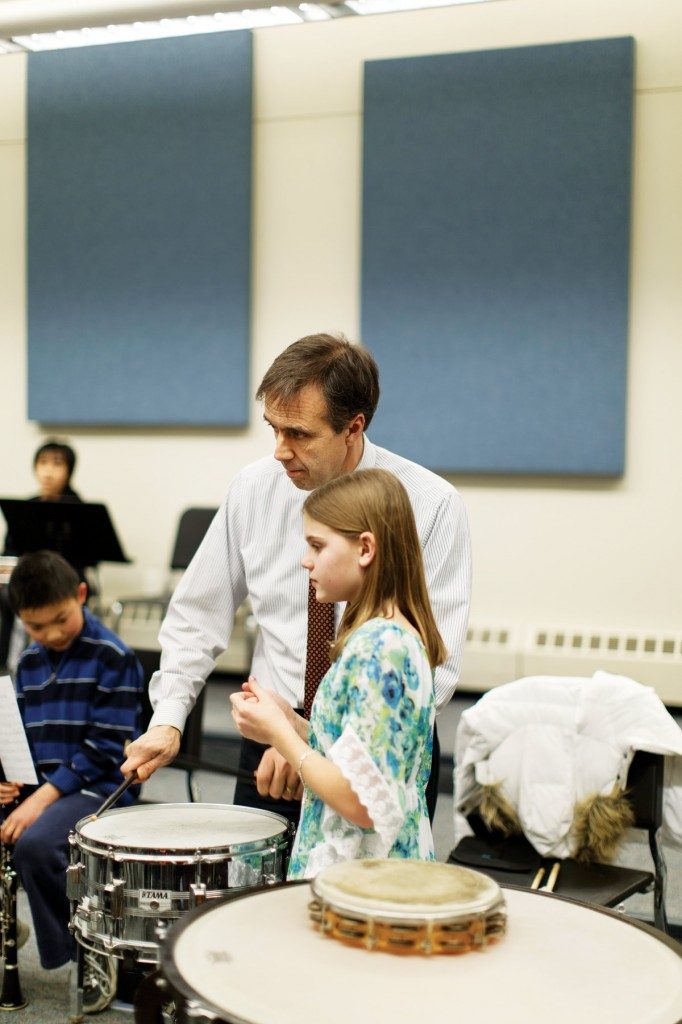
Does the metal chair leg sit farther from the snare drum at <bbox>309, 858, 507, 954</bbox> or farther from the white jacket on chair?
the snare drum at <bbox>309, 858, 507, 954</bbox>

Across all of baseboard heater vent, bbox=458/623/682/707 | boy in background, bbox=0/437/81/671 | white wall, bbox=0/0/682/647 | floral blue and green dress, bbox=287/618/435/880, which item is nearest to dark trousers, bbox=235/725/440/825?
floral blue and green dress, bbox=287/618/435/880

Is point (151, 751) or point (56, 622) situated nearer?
point (151, 751)

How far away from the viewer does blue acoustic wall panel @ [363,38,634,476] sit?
18.4 ft

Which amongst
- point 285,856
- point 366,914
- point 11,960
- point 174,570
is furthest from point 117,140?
point 366,914

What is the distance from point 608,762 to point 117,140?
5014 millimetres

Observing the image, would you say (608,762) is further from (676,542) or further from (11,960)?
(676,542)

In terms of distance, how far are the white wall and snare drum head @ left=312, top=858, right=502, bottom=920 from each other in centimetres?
461

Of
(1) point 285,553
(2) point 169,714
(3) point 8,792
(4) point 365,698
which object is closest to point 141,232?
(3) point 8,792

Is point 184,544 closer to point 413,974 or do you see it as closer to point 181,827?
point 181,827

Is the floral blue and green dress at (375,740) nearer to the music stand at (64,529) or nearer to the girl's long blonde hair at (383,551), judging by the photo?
the girl's long blonde hair at (383,551)

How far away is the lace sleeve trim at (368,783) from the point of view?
4.77ft

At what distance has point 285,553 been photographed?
2.21 meters

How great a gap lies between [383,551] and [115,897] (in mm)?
716

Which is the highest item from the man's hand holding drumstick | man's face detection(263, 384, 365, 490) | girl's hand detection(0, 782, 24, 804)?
man's face detection(263, 384, 365, 490)
